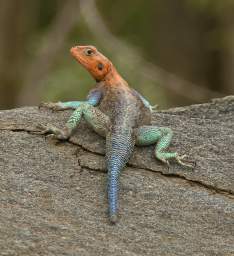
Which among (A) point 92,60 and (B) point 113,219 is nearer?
(B) point 113,219

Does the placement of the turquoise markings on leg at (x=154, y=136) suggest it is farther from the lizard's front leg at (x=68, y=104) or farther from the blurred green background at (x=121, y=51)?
the blurred green background at (x=121, y=51)

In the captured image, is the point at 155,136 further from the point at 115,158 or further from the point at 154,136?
the point at 115,158

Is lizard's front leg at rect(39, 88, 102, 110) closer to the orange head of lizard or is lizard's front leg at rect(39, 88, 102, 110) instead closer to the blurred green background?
the orange head of lizard

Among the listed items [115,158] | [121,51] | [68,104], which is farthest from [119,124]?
[121,51]

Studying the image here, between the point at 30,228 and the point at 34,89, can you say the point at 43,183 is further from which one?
the point at 34,89

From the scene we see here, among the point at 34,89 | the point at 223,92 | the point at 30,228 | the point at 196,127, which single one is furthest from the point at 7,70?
the point at 30,228
